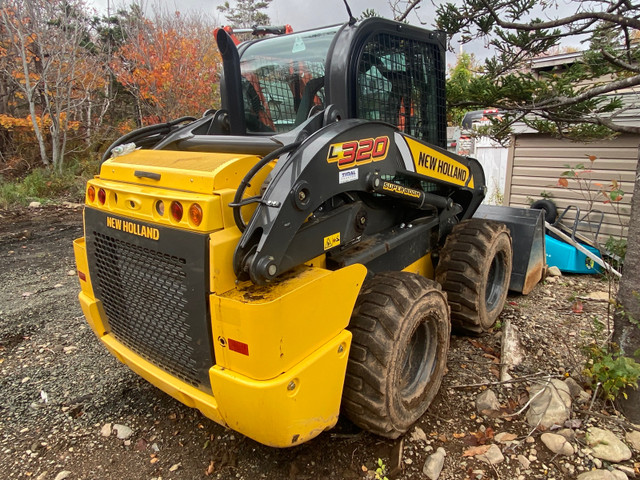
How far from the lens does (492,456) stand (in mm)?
2438

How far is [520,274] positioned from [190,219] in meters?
3.73

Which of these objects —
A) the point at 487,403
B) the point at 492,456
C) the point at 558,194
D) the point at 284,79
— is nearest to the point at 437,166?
the point at 284,79

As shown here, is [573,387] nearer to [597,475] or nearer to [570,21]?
[597,475]

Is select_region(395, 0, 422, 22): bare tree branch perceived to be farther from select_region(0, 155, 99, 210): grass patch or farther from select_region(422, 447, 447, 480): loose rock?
select_region(0, 155, 99, 210): grass patch

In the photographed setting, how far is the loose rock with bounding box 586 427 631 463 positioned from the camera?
241 centimetres

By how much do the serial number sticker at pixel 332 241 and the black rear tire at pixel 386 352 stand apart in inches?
14.3

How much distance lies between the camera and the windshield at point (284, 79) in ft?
9.75

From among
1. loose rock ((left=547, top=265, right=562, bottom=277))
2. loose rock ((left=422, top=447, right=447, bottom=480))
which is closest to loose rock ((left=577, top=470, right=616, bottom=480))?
loose rock ((left=422, top=447, right=447, bottom=480))

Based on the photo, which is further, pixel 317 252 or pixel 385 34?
pixel 385 34

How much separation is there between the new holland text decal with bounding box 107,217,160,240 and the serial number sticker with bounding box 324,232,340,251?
0.81 m

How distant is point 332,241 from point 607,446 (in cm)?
189

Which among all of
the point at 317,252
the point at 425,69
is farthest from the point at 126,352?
the point at 425,69

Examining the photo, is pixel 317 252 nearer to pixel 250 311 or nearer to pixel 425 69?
pixel 250 311

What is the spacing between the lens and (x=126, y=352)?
2518 mm
